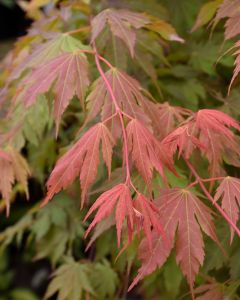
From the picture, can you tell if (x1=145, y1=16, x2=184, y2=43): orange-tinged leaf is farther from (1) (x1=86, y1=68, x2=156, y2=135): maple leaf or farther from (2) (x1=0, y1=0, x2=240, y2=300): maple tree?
(1) (x1=86, y1=68, x2=156, y2=135): maple leaf

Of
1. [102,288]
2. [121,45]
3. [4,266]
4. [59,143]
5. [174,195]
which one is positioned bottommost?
[4,266]

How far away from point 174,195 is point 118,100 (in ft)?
0.82

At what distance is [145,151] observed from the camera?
1.09 metres

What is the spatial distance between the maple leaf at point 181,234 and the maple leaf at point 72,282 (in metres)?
0.67

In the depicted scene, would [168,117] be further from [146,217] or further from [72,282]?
[72,282]

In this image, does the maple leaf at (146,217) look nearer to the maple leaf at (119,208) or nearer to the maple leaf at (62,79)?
the maple leaf at (119,208)

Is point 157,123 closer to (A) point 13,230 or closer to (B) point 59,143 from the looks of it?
(B) point 59,143

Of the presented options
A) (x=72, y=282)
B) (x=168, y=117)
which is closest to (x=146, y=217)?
(x=168, y=117)

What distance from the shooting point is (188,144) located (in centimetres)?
124

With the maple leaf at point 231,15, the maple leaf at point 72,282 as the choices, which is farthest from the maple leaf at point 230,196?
the maple leaf at point 72,282

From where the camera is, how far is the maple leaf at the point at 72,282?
1.73 metres

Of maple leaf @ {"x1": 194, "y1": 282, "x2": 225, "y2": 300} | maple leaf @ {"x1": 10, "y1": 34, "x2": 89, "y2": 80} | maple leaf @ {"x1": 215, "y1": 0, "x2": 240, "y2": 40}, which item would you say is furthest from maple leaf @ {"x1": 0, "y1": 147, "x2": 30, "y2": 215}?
maple leaf @ {"x1": 215, "y1": 0, "x2": 240, "y2": 40}

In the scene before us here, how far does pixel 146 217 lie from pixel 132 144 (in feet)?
0.56

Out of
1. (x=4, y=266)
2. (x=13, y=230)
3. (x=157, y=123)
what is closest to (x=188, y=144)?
(x=157, y=123)
